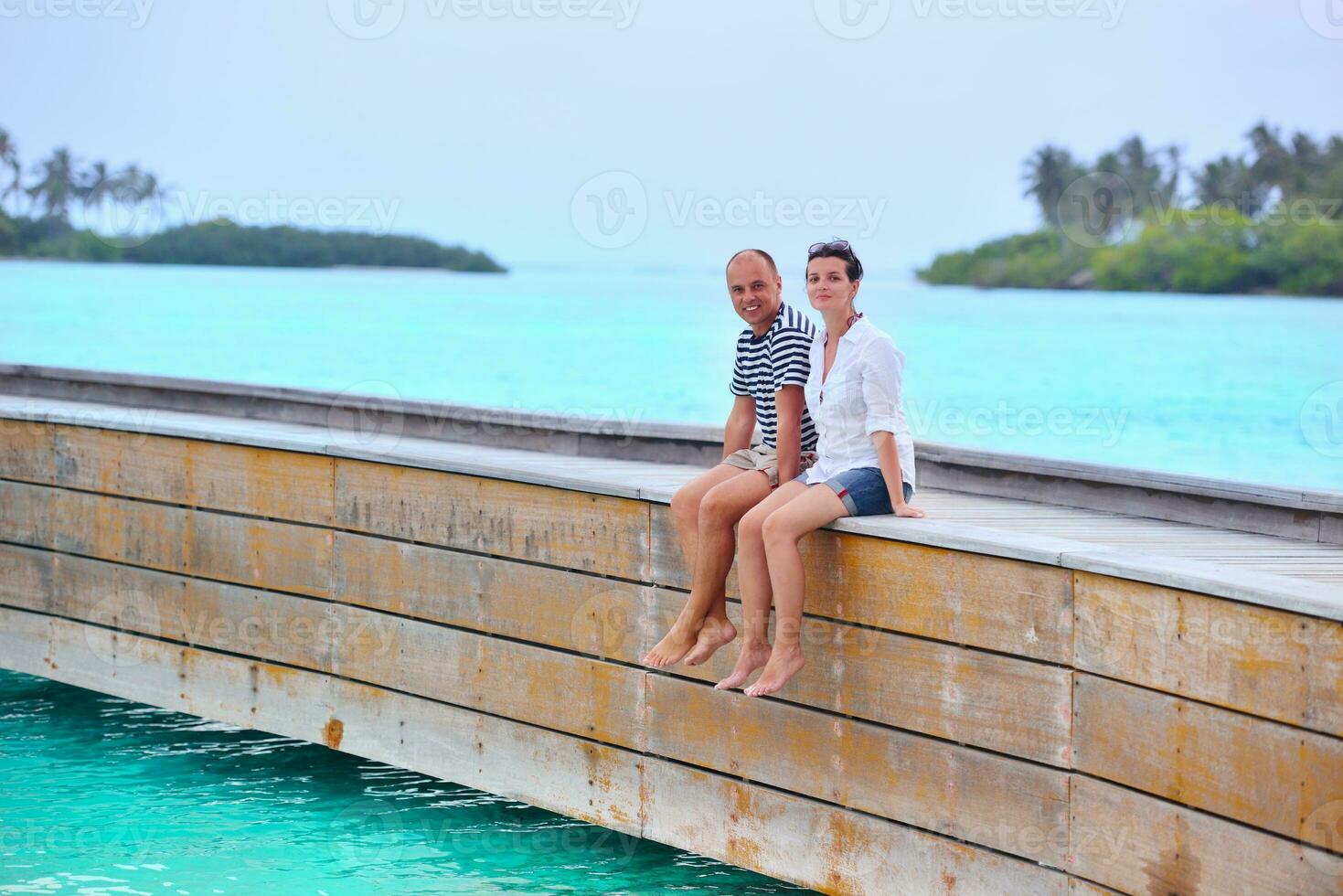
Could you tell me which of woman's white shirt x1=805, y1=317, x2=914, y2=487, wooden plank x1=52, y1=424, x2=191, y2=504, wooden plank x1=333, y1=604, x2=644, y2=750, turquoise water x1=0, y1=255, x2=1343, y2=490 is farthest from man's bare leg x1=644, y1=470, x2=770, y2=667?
turquoise water x1=0, y1=255, x2=1343, y2=490

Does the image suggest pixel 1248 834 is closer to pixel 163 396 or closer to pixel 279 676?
pixel 279 676

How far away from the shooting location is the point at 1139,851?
4.50 metres

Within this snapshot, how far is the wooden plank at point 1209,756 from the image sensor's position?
13.3ft

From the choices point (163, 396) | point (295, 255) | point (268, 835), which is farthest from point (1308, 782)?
point (295, 255)

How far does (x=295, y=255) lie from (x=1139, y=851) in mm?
68233

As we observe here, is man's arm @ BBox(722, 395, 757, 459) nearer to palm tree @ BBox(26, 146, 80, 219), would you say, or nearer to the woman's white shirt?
the woman's white shirt

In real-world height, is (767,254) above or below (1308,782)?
above

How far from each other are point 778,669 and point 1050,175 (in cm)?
8109

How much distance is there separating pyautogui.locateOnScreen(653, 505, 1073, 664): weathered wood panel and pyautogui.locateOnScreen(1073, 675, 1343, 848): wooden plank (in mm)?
219

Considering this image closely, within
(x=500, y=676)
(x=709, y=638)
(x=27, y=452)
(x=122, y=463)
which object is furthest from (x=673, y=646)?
(x=27, y=452)

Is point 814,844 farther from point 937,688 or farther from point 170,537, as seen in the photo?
point 170,537

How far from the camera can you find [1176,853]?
14.5ft

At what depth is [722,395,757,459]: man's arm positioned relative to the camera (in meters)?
5.77

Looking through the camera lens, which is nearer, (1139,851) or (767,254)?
(1139,851)
